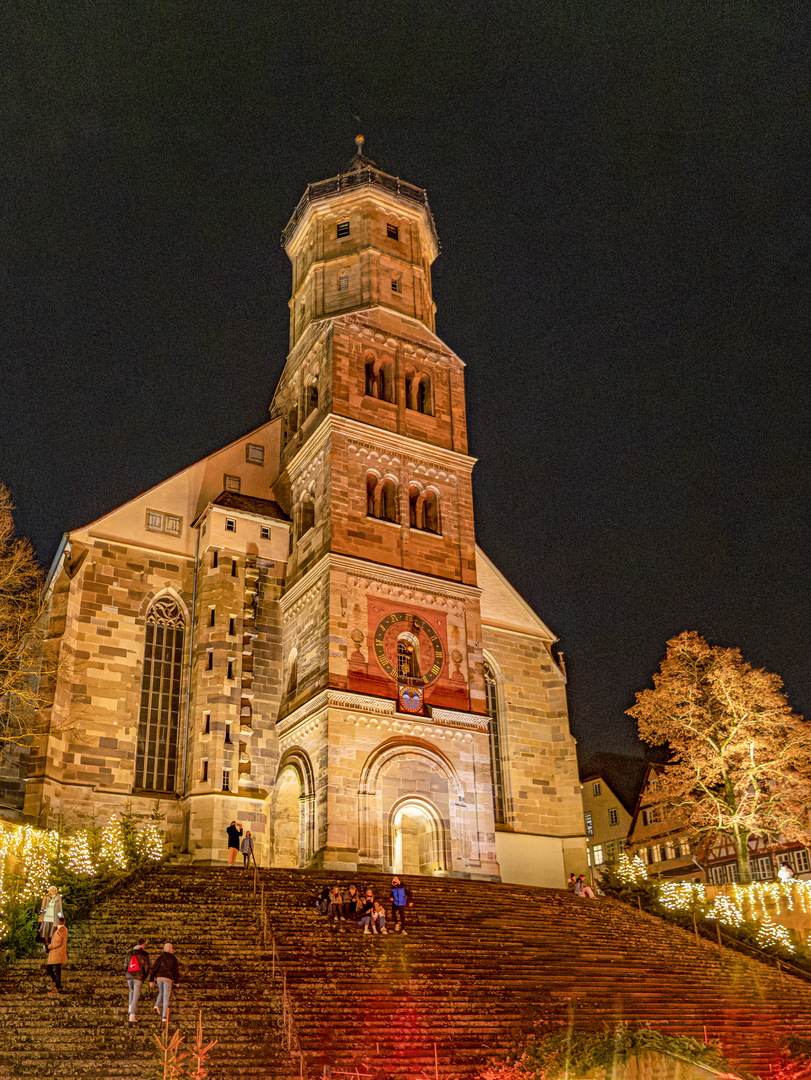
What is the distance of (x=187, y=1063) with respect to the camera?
15719mm

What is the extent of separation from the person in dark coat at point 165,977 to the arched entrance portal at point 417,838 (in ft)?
49.9

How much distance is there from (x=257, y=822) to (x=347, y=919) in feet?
33.5

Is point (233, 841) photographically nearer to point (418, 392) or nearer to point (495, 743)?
point (495, 743)

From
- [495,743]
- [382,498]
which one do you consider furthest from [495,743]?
[382,498]

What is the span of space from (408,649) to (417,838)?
6.27 metres

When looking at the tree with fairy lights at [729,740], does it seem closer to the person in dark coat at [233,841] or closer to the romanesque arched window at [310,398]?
the person in dark coat at [233,841]

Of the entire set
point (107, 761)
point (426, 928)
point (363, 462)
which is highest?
point (363, 462)

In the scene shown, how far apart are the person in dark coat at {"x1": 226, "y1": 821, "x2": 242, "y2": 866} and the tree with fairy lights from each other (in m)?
13.9

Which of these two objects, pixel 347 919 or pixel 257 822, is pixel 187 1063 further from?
pixel 257 822

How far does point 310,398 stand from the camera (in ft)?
134

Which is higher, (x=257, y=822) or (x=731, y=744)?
(x=731, y=744)

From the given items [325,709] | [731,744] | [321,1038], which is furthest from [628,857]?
[321,1038]

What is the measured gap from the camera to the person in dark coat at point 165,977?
17.1 metres

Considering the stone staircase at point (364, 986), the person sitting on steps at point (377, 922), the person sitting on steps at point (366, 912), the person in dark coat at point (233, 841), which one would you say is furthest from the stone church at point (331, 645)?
the person sitting on steps at point (377, 922)
